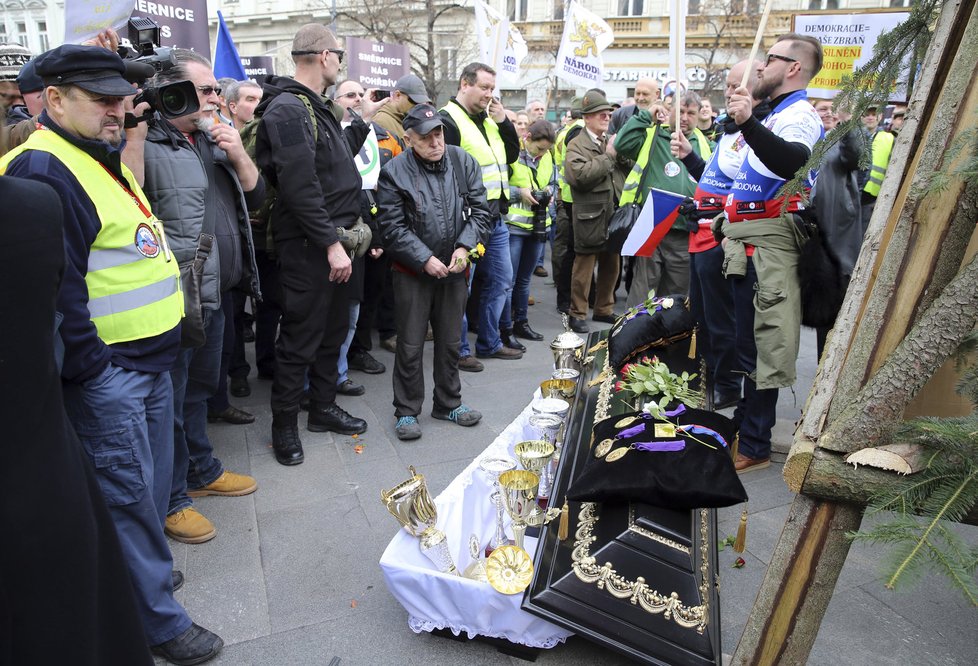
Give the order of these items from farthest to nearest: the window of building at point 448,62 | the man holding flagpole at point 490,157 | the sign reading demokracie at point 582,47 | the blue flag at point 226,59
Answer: the window of building at point 448,62
the sign reading demokracie at point 582,47
the blue flag at point 226,59
the man holding flagpole at point 490,157

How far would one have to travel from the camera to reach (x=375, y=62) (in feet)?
29.0

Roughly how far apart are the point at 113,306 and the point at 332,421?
223 centimetres

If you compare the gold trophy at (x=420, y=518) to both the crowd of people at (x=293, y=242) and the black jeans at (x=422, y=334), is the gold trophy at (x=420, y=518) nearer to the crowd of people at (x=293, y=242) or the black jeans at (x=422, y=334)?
the crowd of people at (x=293, y=242)

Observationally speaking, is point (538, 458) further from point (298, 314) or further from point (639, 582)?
point (298, 314)

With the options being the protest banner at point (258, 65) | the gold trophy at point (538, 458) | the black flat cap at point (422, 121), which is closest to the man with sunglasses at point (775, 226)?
the gold trophy at point (538, 458)

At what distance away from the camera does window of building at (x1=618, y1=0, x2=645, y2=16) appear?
85.2 ft

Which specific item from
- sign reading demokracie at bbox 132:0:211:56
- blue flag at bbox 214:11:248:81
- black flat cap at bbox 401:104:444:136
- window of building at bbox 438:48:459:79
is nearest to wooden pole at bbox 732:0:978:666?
black flat cap at bbox 401:104:444:136

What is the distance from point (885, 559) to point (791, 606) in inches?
17.1

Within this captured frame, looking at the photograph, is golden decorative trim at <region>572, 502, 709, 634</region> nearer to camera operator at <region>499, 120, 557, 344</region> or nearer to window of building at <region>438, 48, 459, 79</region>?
camera operator at <region>499, 120, 557, 344</region>

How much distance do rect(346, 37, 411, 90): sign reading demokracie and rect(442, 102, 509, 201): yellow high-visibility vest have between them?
3.76 meters

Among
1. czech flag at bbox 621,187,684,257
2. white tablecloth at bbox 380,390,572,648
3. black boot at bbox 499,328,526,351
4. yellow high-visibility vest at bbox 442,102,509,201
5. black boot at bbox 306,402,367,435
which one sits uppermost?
yellow high-visibility vest at bbox 442,102,509,201

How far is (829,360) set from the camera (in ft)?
5.43

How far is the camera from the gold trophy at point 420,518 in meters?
2.48

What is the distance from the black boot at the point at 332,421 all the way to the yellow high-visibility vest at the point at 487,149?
1.91 m
